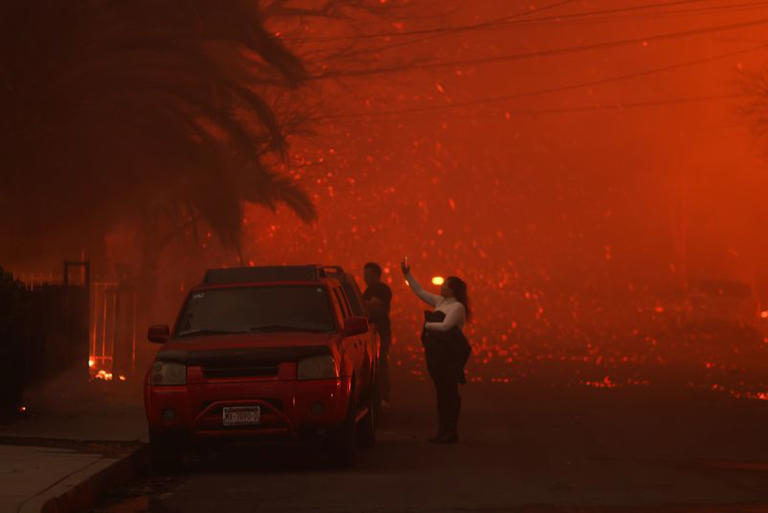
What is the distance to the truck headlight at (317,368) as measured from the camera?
46.2 ft

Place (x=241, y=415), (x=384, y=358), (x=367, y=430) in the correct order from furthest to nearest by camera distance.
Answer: (x=384, y=358), (x=367, y=430), (x=241, y=415)

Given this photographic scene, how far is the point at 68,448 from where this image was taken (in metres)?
14.4

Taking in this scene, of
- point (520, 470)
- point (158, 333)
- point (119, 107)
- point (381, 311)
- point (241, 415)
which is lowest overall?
point (520, 470)

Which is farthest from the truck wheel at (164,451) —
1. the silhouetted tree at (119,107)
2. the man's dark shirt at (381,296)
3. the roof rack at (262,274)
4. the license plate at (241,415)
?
the silhouetted tree at (119,107)

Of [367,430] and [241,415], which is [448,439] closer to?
[367,430]

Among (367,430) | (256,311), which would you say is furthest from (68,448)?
(367,430)

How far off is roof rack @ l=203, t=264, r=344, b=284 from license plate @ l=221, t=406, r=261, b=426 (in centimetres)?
214

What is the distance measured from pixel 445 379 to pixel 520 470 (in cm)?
313

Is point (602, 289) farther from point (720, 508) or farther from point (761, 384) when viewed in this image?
point (720, 508)

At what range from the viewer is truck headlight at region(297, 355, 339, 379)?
14.1 metres

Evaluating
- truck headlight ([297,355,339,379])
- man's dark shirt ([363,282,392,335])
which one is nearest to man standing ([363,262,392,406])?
man's dark shirt ([363,282,392,335])

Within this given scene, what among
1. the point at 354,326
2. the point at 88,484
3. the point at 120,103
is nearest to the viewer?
the point at 88,484

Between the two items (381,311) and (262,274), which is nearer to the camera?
(262,274)

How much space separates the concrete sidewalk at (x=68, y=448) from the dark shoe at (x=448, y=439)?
9.98 feet
